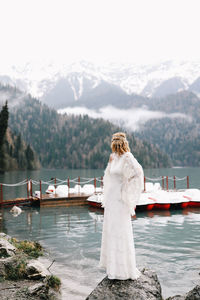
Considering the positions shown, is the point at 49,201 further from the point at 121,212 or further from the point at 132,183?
the point at 132,183

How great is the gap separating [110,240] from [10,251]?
5.47 m

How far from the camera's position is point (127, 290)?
5.83 metres

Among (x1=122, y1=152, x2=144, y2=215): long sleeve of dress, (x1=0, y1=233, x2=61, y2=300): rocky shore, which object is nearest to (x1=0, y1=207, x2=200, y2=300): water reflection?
(x1=0, y1=233, x2=61, y2=300): rocky shore

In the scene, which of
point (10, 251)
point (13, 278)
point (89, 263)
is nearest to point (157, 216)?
point (89, 263)

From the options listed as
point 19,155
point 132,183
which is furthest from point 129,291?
point 19,155

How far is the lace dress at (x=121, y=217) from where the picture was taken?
5996mm

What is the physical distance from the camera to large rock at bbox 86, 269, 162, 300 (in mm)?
5770

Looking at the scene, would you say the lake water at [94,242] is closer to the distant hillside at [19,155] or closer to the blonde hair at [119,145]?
the blonde hair at [119,145]

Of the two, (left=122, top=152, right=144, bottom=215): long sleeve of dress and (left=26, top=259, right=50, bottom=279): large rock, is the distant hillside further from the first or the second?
(left=122, top=152, right=144, bottom=215): long sleeve of dress

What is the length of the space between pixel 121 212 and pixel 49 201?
2411 cm

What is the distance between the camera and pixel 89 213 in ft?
84.3

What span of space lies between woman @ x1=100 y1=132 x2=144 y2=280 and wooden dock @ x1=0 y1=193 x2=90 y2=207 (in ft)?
77.2

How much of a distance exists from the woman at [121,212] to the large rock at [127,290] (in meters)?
0.14

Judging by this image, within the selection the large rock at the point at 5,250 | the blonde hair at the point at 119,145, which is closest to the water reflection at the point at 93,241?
the large rock at the point at 5,250
